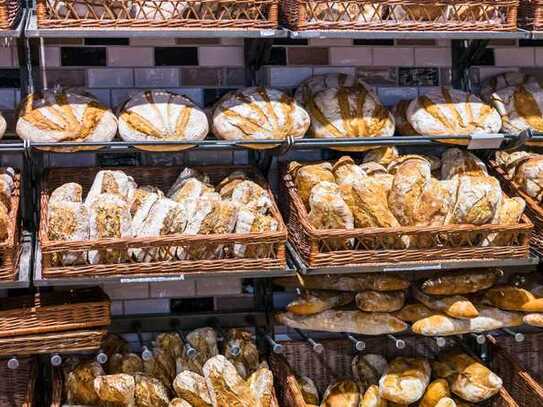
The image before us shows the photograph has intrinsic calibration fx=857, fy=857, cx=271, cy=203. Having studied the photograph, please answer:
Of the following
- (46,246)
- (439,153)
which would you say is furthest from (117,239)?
(439,153)

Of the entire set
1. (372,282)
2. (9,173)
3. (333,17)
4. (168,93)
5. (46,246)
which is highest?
(333,17)

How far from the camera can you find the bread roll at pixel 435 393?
3.22 metres

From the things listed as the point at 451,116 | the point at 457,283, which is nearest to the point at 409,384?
the point at 457,283

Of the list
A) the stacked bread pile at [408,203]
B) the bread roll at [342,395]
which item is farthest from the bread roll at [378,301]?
the bread roll at [342,395]

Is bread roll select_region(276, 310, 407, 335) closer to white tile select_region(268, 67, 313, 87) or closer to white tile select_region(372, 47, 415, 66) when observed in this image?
white tile select_region(268, 67, 313, 87)

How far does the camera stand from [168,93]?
3.18m

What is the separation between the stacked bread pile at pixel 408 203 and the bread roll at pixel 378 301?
227 mm

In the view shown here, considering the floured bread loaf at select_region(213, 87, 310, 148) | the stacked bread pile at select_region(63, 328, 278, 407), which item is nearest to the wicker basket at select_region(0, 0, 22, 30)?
the floured bread loaf at select_region(213, 87, 310, 148)

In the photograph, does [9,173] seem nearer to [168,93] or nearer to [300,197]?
[168,93]

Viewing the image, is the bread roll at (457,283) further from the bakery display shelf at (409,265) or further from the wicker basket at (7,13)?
the wicker basket at (7,13)

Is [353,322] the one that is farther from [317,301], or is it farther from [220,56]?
[220,56]

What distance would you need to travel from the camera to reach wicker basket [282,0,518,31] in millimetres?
3051

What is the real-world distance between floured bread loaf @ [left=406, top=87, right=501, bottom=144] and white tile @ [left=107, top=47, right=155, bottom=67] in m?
1.05

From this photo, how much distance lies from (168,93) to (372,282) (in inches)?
40.8
